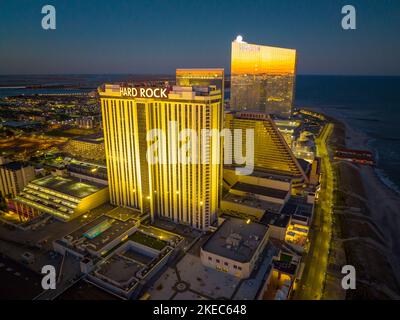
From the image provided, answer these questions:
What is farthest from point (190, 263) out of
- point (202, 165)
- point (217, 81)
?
point (217, 81)

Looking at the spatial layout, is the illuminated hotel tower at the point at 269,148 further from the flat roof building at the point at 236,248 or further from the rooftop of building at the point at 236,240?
the flat roof building at the point at 236,248

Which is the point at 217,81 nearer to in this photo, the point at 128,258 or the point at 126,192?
the point at 126,192

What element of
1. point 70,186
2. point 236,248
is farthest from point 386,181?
point 70,186

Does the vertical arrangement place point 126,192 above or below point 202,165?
below

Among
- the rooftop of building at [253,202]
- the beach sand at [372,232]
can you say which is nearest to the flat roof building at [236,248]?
the rooftop of building at [253,202]

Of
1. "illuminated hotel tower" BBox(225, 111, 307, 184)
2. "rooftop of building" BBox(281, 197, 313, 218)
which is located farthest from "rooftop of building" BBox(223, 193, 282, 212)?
"illuminated hotel tower" BBox(225, 111, 307, 184)

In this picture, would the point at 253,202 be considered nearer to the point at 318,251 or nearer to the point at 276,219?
the point at 276,219
